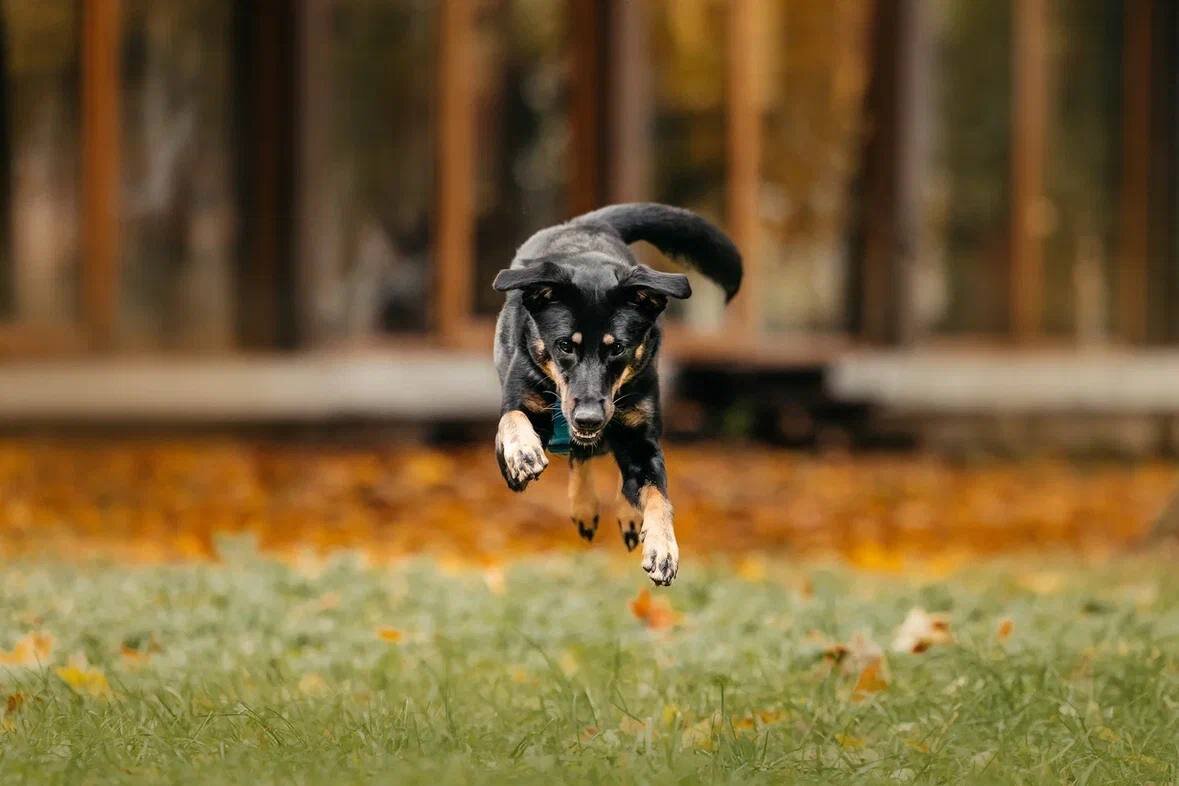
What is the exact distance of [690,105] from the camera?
13.5 m

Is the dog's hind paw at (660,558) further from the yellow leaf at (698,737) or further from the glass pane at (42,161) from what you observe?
the glass pane at (42,161)

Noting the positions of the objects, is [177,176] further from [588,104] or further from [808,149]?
[808,149]

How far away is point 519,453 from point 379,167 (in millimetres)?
10567

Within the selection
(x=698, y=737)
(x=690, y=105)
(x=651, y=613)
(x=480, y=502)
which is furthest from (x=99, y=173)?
(x=698, y=737)

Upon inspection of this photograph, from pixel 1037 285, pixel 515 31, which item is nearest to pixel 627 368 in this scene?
pixel 515 31

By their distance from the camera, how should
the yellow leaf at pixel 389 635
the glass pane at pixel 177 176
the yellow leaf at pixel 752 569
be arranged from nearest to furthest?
the yellow leaf at pixel 389 635, the yellow leaf at pixel 752 569, the glass pane at pixel 177 176

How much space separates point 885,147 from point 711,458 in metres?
2.82

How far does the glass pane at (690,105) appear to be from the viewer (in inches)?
527

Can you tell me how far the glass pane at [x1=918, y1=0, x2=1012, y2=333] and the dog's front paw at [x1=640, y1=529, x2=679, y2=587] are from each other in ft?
37.2

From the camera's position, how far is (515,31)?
1312 cm

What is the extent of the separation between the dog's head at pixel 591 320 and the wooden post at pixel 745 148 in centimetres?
1061

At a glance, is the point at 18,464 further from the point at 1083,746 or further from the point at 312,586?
the point at 1083,746

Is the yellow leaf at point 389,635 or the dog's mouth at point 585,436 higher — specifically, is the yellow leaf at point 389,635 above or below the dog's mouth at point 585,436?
below

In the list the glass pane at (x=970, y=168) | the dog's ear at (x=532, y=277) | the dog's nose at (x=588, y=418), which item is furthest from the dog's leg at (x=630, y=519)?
the glass pane at (x=970, y=168)
